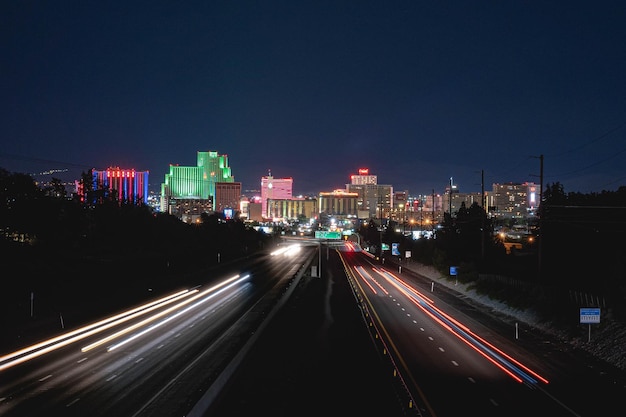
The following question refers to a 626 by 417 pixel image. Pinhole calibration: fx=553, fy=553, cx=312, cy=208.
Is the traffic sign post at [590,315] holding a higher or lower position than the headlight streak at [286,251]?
higher

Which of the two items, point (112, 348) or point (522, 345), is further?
point (522, 345)

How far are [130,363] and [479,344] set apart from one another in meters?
17.0

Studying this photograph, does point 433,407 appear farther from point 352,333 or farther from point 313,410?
point 352,333

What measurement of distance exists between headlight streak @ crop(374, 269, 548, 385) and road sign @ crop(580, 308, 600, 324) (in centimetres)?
451

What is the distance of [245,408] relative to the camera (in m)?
17.5

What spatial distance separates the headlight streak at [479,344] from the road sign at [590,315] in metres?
4.51

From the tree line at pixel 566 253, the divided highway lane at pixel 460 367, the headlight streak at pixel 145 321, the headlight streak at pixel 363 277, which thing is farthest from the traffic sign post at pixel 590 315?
the headlight streak at pixel 363 277

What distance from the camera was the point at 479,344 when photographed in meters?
28.4

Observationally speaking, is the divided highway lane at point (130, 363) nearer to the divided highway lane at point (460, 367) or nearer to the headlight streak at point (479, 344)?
the divided highway lane at point (460, 367)

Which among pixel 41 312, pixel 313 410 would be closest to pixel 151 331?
pixel 41 312

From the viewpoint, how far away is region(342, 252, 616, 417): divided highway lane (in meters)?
17.9

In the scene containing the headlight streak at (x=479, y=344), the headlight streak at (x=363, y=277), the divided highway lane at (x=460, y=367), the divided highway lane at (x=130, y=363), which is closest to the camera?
the divided highway lane at (x=130, y=363)

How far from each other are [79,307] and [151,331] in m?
10.0

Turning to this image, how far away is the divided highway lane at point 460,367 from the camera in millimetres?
17922
